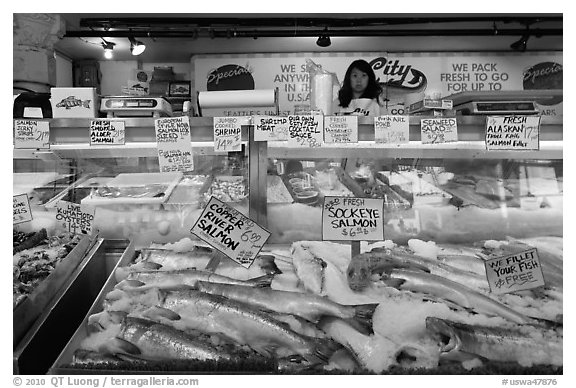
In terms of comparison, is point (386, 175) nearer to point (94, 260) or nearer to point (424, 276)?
point (424, 276)

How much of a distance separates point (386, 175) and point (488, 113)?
0.61 m

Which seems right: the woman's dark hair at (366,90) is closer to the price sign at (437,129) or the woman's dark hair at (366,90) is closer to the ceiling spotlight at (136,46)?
the price sign at (437,129)

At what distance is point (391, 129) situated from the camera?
206cm

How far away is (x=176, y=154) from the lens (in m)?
2.04

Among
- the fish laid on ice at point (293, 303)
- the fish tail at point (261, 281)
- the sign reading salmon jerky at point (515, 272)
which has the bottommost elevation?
the fish laid on ice at point (293, 303)

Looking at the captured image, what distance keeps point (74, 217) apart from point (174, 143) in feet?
2.26

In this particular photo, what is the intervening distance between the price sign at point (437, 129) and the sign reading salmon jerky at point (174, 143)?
1.06m

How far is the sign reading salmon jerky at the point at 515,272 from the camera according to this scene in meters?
1.86

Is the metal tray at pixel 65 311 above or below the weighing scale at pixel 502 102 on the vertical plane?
below

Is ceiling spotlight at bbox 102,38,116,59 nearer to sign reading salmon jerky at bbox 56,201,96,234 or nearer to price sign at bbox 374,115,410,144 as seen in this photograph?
sign reading salmon jerky at bbox 56,201,96,234

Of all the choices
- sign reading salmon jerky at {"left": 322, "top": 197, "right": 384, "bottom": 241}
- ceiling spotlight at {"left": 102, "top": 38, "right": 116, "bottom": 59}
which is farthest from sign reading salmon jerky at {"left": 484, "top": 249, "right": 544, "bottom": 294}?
ceiling spotlight at {"left": 102, "top": 38, "right": 116, "bottom": 59}

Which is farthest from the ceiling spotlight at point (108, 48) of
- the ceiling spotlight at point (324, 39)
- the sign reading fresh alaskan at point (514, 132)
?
the sign reading fresh alaskan at point (514, 132)

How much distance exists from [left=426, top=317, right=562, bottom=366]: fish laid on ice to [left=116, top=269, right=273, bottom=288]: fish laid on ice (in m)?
0.72

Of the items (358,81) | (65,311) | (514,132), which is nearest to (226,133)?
(65,311)
